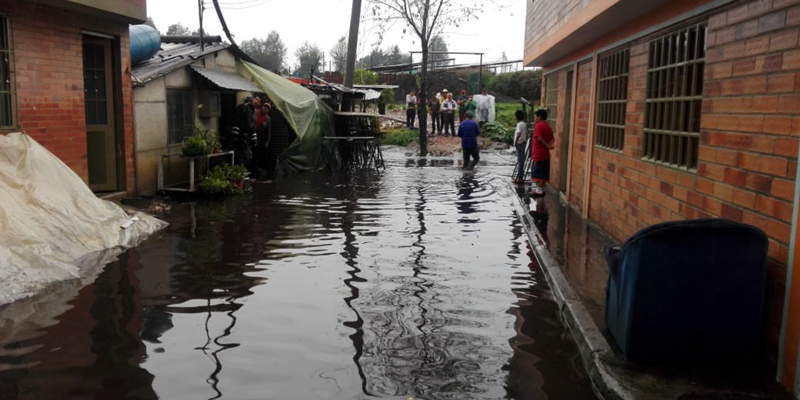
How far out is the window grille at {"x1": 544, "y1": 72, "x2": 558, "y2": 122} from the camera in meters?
16.2

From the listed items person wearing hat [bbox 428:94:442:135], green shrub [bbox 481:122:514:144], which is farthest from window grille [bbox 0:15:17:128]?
person wearing hat [bbox 428:94:442:135]

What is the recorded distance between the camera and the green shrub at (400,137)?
29266 millimetres

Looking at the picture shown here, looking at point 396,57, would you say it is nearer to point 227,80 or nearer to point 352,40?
point 352,40

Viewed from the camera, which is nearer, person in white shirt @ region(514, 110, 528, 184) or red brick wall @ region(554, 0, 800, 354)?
red brick wall @ region(554, 0, 800, 354)

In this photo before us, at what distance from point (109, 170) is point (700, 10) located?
977 cm

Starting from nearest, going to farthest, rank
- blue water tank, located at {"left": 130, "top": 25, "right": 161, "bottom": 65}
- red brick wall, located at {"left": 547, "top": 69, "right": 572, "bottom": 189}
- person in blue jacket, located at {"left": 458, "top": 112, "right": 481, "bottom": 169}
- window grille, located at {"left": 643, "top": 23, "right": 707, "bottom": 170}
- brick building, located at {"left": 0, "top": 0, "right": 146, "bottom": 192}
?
1. window grille, located at {"left": 643, "top": 23, "right": 707, "bottom": 170}
2. brick building, located at {"left": 0, "top": 0, "right": 146, "bottom": 192}
3. blue water tank, located at {"left": 130, "top": 25, "right": 161, "bottom": 65}
4. red brick wall, located at {"left": 547, "top": 69, "right": 572, "bottom": 189}
5. person in blue jacket, located at {"left": 458, "top": 112, "right": 481, "bottom": 169}

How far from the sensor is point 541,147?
14250 mm

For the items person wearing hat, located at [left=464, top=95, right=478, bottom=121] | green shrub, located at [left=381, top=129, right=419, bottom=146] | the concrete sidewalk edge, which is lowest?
the concrete sidewalk edge

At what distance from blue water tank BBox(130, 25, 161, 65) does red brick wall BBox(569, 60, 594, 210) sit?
8.25 meters

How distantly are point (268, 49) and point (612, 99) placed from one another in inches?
2559

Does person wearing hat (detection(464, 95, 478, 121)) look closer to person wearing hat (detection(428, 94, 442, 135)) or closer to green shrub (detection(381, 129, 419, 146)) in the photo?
person wearing hat (detection(428, 94, 442, 135))

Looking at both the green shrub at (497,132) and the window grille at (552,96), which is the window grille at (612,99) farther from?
the green shrub at (497,132)

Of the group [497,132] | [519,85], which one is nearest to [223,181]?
[497,132]

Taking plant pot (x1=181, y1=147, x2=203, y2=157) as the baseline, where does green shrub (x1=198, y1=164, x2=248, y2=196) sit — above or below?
below
